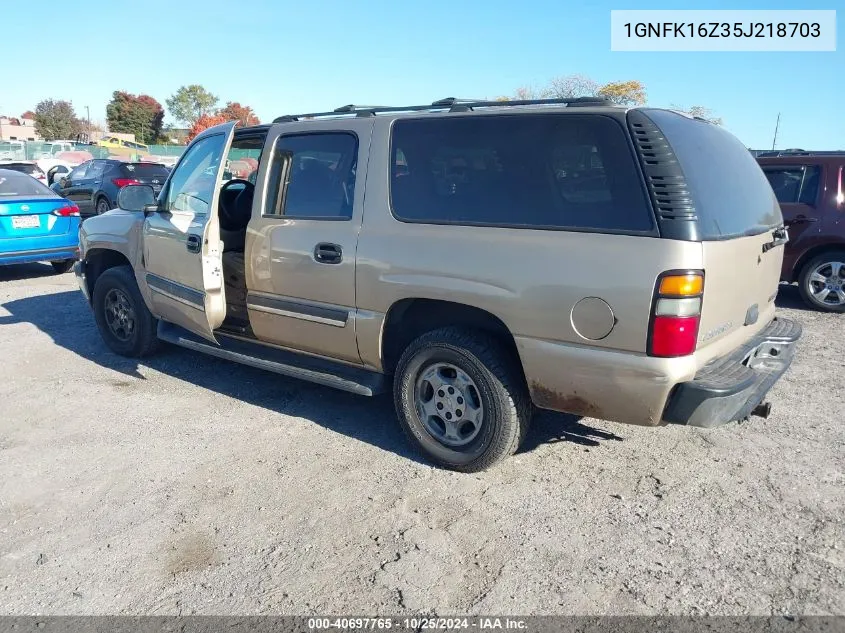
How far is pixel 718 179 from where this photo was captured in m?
3.31

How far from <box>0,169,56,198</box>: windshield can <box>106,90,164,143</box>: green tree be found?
267 ft

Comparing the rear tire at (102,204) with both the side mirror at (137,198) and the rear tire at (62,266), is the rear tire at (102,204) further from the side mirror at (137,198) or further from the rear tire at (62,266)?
the side mirror at (137,198)

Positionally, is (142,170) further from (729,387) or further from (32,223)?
(729,387)

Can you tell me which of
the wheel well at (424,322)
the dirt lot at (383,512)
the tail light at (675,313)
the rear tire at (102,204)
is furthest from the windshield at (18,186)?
the tail light at (675,313)

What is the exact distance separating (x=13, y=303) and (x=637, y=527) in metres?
7.73

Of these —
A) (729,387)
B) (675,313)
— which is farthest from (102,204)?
(729,387)

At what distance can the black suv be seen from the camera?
15.8 m

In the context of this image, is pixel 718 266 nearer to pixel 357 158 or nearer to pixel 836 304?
pixel 357 158

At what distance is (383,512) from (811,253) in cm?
655

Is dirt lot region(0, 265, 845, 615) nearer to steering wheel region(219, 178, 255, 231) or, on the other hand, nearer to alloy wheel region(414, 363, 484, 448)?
alloy wheel region(414, 363, 484, 448)

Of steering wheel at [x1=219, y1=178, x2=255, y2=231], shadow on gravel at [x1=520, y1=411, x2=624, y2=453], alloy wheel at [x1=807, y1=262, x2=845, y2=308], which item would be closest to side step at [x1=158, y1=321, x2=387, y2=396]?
steering wheel at [x1=219, y1=178, x2=255, y2=231]

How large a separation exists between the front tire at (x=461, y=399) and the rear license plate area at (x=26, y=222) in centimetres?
721

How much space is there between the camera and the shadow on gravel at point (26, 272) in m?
9.70

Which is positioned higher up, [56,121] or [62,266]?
[56,121]
